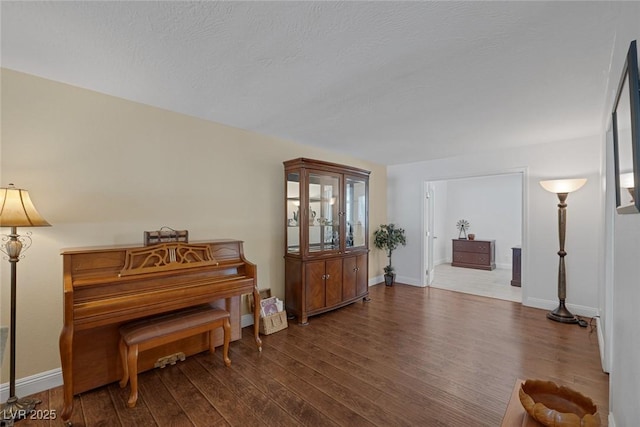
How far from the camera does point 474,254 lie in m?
7.11

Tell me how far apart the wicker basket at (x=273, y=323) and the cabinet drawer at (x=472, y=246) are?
577 centimetres

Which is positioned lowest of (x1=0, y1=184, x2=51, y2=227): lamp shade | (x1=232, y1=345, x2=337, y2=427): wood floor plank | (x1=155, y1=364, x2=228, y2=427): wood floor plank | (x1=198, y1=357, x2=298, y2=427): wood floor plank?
(x1=155, y1=364, x2=228, y2=427): wood floor plank

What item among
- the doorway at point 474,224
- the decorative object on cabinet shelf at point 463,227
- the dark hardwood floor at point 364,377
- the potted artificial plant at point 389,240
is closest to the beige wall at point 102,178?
the dark hardwood floor at point 364,377

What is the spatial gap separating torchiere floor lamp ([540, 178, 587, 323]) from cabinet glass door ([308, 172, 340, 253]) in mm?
2780

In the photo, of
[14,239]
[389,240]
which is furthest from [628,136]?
[389,240]

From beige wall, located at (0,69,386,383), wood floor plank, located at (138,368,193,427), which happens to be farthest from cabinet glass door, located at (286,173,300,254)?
wood floor plank, located at (138,368,193,427)

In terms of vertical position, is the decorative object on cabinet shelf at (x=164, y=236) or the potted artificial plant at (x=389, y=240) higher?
the decorative object on cabinet shelf at (x=164, y=236)

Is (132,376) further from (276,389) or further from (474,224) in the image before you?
(474,224)

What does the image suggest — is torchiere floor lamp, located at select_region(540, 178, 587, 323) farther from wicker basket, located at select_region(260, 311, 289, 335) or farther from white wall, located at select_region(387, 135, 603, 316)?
wicker basket, located at select_region(260, 311, 289, 335)

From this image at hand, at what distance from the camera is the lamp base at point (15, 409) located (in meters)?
1.81

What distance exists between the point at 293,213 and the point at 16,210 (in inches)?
97.9

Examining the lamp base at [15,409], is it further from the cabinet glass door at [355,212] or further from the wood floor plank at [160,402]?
the cabinet glass door at [355,212]

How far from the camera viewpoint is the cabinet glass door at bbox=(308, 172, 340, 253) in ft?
12.2

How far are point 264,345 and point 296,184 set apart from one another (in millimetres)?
1937
